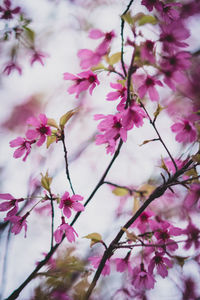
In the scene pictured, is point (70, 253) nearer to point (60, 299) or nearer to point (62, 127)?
point (60, 299)

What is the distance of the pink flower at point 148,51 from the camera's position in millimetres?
680

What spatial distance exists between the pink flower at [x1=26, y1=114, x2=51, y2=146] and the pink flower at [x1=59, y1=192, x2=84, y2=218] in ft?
0.76

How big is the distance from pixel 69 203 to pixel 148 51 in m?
0.59

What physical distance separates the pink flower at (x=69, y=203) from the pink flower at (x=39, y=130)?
23 centimetres

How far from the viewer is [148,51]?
69 centimetres

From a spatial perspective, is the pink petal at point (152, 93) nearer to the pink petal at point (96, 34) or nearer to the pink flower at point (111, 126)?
the pink flower at point (111, 126)

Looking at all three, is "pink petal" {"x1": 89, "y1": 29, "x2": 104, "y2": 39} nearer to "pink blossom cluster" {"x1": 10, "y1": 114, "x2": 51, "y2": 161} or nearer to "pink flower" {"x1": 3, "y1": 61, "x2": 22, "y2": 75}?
"pink blossom cluster" {"x1": 10, "y1": 114, "x2": 51, "y2": 161}

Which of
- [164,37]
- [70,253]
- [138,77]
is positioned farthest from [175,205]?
[164,37]

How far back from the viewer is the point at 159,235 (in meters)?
1.00

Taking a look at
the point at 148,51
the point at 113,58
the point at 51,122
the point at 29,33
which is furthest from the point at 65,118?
the point at 29,33

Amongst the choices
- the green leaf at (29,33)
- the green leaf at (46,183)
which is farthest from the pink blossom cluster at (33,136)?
the green leaf at (29,33)

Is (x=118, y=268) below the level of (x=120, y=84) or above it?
below

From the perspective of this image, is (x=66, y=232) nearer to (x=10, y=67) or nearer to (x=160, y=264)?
(x=160, y=264)

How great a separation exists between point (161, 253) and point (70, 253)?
0.53m
